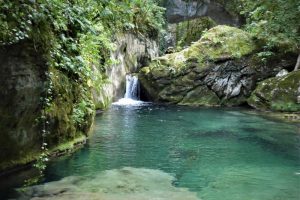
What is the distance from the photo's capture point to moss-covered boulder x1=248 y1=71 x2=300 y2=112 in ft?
67.7

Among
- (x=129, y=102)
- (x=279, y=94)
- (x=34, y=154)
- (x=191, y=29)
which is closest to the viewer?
(x=34, y=154)

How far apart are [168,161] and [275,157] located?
2967 millimetres

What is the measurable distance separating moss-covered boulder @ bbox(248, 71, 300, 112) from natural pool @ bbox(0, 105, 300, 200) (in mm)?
4953

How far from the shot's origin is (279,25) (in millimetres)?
17875

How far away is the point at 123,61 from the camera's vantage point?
2617cm

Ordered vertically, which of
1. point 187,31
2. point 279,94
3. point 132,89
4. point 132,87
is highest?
point 187,31

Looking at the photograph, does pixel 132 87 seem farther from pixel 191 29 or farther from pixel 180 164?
pixel 180 164

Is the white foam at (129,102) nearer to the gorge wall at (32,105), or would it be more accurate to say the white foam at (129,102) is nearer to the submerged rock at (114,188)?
the gorge wall at (32,105)

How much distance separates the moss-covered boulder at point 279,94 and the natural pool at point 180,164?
4953mm

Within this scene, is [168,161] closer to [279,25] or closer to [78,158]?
[78,158]

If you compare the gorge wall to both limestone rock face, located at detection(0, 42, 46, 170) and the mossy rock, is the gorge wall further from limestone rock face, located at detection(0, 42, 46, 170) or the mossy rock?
the mossy rock

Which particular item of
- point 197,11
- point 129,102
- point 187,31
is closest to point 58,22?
point 129,102

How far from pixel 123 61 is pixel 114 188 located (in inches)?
763

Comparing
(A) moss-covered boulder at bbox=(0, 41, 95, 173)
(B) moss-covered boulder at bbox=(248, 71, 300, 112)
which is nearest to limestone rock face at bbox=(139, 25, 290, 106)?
(B) moss-covered boulder at bbox=(248, 71, 300, 112)
